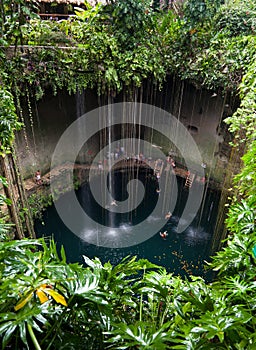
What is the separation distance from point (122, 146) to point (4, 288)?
6496 millimetres

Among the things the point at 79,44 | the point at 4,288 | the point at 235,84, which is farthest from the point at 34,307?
the point at 235,84

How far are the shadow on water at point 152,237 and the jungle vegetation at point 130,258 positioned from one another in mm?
561

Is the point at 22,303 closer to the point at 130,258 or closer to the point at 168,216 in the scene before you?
the point at 130,258

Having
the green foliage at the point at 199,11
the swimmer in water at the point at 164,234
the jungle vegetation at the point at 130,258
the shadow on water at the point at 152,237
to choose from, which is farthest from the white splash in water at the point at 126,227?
the green foliage at the point at 199,11

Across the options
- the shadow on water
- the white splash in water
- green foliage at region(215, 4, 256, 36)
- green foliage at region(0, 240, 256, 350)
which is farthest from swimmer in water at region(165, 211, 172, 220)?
green foliage at region(0, 240, 256, 350)

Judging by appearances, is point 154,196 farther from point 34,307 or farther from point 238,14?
point 34,307

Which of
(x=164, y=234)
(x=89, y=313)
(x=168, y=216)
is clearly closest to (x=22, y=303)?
(x=89, y=313)

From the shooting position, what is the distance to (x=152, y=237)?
5.59 meters

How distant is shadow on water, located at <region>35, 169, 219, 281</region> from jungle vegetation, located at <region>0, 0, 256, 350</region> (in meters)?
0.56

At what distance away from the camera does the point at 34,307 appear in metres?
0.96

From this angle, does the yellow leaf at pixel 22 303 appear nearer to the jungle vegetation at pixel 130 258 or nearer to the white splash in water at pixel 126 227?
the jungle vegetation at pixel 130 258

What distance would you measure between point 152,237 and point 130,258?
830 millimetres

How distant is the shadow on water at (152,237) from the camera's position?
16.5 feet

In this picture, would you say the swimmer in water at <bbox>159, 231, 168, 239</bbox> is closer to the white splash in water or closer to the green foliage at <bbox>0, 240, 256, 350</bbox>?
the white splash in water
